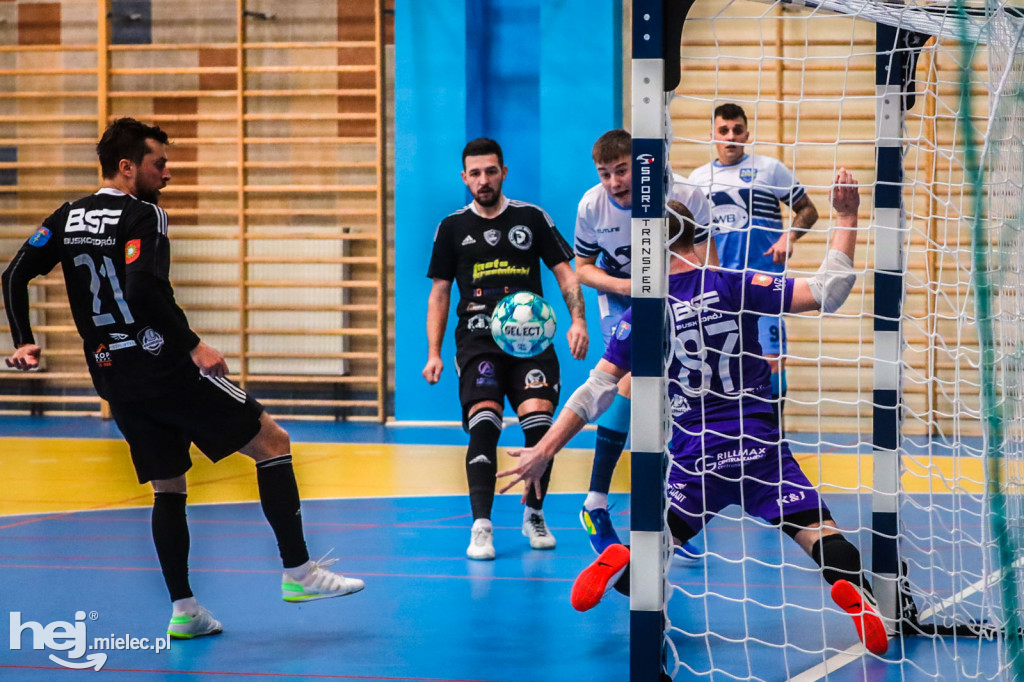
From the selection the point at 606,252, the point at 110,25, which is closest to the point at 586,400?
the point at 606,252

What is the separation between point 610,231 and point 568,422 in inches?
72.8

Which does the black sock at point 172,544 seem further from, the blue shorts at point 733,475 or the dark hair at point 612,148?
the dark hair at point 612,148

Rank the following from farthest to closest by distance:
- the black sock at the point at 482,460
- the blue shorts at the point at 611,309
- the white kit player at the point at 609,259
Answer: the blue shorts at the point at 611,309, the black sock at the point at 482,460, the white kit player at the point at 609,259

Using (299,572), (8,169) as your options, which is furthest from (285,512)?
(8,169)

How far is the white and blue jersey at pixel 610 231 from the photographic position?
5.16m

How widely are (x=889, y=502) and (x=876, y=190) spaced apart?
39.1 inches

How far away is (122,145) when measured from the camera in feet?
12.1

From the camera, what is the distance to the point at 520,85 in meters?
9.29

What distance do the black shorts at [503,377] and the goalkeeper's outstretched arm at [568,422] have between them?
57.4 inches

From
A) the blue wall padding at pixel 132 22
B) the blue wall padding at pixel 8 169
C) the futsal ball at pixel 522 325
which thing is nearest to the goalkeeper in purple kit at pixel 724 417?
the futsal ball at pixel 522 325

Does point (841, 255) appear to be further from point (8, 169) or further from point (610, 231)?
point (8, 169)

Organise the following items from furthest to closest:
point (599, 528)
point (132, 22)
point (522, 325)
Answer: point (132, 22)
point (522, 325)
point (599, 528)

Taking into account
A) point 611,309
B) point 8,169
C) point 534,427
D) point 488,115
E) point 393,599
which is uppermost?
point 488,115

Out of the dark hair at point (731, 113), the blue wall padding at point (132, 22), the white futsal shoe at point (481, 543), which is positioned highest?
the blue wall padding at point (132, 22)
